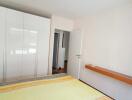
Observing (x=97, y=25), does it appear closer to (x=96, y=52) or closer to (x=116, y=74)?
(x=96, y=52)

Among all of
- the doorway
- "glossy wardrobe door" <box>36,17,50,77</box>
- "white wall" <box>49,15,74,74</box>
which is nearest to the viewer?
"glossy wardrobe door" <box>36,17,50,77</box>

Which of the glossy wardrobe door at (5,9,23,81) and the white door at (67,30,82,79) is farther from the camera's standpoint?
the white door at (67,30,82,79)

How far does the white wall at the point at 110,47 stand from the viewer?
7.59 ft

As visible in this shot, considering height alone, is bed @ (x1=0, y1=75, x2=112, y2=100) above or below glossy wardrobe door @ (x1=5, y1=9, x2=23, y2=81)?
below

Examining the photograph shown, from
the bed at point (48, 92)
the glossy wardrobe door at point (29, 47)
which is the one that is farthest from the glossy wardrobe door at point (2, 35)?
the bed at point (48, 92)

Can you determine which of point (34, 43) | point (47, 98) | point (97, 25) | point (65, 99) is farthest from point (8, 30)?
point (97, 25)

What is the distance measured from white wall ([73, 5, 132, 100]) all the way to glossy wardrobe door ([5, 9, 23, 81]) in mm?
2068

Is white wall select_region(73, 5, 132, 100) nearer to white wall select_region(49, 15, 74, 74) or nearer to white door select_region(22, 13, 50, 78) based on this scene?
white wall select_region(49, 15, 74, 74)

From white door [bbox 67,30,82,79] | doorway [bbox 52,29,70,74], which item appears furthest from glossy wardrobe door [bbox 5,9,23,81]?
doorway [bbox 52,29,70,74]

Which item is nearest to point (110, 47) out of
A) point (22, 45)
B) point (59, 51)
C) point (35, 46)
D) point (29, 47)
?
point (35, 46)

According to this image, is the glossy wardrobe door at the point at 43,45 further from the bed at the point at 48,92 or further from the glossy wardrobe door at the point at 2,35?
the bed at the point at 48,92

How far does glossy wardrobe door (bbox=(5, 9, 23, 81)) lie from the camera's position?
2.58m

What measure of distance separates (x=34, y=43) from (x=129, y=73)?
8.43 feet

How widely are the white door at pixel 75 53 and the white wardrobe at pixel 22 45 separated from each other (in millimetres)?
1110
